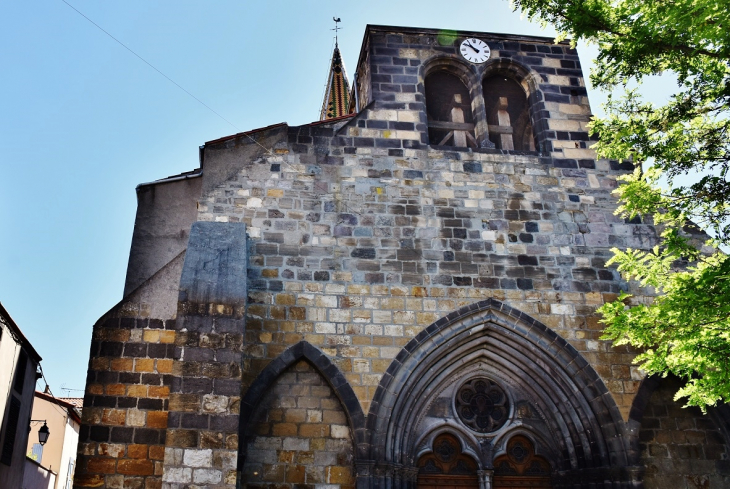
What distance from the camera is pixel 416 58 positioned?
31.4 feet

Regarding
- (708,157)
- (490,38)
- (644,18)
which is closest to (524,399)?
(708,157)

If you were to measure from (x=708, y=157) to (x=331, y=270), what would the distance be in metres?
4.23

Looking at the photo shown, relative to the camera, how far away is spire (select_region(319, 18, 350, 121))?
23433 mm

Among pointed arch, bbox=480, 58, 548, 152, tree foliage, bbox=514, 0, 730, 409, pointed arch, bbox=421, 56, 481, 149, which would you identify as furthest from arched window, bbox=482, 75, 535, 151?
tree foliage, bbox=514, 0, 730, 409

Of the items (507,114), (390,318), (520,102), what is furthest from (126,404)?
(520,102)

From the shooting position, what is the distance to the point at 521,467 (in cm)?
781

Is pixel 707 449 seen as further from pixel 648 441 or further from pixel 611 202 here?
pixel 611 202

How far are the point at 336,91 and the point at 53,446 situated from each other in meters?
14.9

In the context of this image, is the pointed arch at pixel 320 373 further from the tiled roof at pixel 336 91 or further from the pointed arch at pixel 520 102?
the tiled roof at pixel 336 91

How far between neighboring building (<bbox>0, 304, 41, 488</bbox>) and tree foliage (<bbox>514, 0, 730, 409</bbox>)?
9.00 m

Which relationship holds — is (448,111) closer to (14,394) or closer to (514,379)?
(514,379)

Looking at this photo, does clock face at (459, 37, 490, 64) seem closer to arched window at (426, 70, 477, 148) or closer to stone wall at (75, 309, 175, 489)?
arched window at (426, 70, 477, 148)

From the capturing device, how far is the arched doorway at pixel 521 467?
7.74 meters

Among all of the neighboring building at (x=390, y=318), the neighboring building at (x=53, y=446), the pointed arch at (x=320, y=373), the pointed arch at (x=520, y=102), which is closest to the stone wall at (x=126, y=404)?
the neighboring building at (x=390, y=318)
